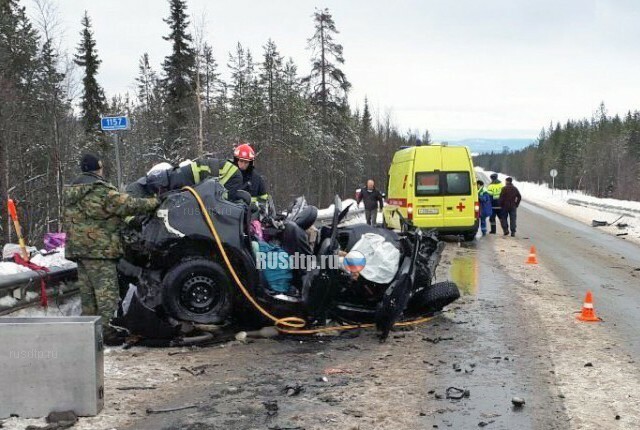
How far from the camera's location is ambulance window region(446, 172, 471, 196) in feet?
46.8

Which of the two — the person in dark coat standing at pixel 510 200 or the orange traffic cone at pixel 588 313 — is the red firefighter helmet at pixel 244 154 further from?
the person in dark coat standing at pixel 510 200

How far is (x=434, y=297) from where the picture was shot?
21.2ft

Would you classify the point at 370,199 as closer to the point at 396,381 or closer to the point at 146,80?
the point at 396,381

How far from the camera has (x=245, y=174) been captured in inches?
304

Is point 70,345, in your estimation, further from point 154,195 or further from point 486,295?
point 486,295

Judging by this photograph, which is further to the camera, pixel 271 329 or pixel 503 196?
pixel 503 196

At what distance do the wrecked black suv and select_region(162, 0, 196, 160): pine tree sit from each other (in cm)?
2818

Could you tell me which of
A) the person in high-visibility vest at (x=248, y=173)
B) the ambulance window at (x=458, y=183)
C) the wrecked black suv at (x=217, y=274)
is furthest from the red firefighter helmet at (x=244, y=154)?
the ambulance window at (x=458, y=183)

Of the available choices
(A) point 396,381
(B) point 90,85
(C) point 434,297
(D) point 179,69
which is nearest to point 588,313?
(C) point 434,297

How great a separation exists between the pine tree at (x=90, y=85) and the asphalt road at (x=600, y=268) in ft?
90.8

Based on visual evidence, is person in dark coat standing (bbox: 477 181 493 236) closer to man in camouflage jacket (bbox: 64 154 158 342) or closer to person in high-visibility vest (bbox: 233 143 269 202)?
person in high-visibility vest (bbox: 233 143 269 202)

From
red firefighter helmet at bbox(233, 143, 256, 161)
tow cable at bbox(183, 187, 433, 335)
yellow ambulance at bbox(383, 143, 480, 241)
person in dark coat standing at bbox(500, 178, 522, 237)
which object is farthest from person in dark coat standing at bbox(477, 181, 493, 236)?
tow cable at bbox(183, 187, 433, 335)

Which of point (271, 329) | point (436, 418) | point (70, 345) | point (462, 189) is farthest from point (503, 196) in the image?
point (70, 345)

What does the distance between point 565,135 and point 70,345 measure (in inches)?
4716
